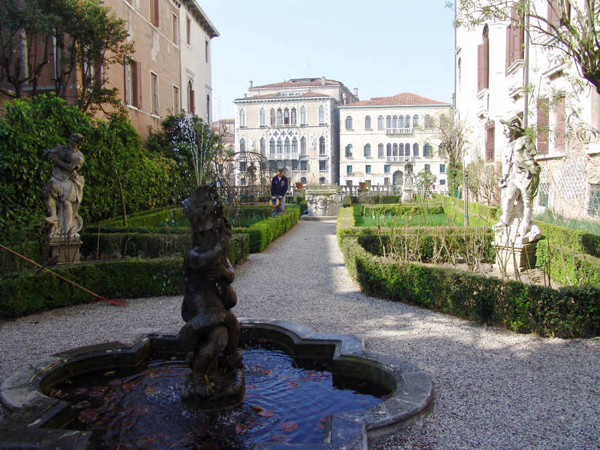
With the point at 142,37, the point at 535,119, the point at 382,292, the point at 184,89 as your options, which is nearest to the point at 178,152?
the point at 142,37

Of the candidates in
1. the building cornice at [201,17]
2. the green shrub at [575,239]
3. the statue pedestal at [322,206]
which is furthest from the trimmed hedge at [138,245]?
the building cornice at [201,17]

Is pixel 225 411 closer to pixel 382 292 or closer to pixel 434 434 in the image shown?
pixel 434 434

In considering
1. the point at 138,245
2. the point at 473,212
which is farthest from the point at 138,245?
the point at 473,212

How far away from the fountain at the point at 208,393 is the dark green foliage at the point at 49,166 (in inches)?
197

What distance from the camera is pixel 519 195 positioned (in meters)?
7.98

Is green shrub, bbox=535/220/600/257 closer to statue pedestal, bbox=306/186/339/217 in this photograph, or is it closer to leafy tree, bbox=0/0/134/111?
leafy tree, bbox=0/0/134/111

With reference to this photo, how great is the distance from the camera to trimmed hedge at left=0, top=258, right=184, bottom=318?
5961mm

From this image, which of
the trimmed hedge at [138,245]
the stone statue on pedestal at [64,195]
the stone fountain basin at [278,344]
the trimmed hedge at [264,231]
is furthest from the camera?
the trimmed hedge at [264,231]

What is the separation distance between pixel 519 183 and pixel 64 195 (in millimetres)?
7045

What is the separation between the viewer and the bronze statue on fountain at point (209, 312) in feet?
10.5

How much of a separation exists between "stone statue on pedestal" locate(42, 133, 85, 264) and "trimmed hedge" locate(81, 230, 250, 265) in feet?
3.39

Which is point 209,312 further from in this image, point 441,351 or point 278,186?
point 278,186

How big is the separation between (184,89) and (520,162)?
21.0 m

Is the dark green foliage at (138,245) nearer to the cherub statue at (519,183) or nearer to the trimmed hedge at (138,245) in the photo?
the trimmed hedge at (138,245)
